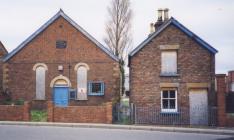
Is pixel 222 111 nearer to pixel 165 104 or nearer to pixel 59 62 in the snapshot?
pixel 165 104

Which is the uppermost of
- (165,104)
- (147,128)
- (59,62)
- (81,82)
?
(59,62)

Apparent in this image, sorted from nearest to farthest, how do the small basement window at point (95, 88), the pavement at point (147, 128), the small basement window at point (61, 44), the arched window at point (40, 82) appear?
the pavement at point (147, 128)
the small basement window at point (95, 88)
the arched window at point (40, 82)
the small basement window at point (61, 44)

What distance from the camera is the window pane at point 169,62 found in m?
25.6

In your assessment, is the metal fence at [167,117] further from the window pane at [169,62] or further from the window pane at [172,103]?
the window pane at [169,62]

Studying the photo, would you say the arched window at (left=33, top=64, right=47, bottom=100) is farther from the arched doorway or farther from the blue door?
the blue door

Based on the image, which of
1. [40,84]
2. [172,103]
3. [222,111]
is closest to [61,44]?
[40,84]

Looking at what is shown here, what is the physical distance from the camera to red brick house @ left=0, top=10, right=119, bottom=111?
3092cm

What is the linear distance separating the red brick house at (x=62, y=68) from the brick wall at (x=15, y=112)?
606cm

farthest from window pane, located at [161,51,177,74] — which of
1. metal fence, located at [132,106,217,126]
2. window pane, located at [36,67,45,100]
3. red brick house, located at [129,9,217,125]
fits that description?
window pane, located at [36,67,45,100]

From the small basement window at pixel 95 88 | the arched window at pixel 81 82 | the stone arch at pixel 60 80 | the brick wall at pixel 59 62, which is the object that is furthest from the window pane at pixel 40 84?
the small basement window at pixel 95 88

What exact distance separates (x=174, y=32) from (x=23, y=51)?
14129mm

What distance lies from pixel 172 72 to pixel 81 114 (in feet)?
23.4

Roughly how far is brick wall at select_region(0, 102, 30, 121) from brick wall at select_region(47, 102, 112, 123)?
5.65 feet

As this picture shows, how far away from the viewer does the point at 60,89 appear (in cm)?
3145
